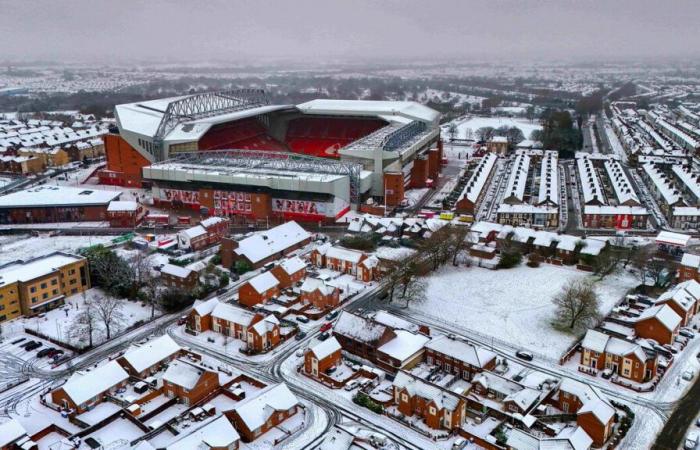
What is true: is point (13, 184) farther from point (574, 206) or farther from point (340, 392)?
point (574, 206)

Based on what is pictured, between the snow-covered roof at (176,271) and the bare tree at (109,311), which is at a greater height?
the snow-covered roof at (176,271)

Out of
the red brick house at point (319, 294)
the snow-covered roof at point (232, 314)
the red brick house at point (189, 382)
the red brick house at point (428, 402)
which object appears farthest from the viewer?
the red brick house at point (319, 294)

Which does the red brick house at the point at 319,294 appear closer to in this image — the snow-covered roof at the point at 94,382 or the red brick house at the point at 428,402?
the red brick house at the point at 428,402

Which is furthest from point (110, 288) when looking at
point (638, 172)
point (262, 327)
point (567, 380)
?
point (638, 172)

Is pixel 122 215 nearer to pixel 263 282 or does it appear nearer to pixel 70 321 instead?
pixel 70 321

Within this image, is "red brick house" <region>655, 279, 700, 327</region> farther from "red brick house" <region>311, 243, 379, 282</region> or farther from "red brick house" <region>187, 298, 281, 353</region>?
"red brick house" <region>187, 298, 281, 353</region>

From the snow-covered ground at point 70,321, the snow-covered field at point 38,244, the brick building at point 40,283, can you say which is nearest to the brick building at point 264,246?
the snow-covered ground at point 70,321

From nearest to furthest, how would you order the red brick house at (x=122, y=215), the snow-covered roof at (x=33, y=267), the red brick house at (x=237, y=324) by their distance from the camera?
the red brick house at (x=237, y=324), the snow-covered roof at (x=33, y=267), the red brick house at (x=122, y=215)
